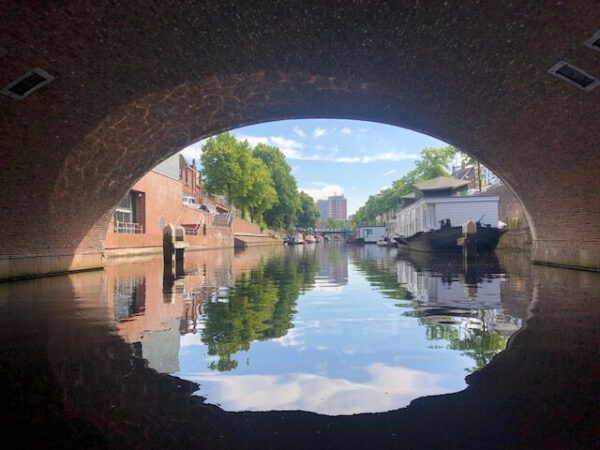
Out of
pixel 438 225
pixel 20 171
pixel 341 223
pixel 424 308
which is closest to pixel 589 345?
pixel 424 308

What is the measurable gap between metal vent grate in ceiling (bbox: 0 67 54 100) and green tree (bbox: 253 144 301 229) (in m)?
62.5

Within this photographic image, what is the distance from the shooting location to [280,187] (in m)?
76.5

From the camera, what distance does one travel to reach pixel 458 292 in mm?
9508

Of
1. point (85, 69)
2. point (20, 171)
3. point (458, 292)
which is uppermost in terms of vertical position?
point (85, 69)

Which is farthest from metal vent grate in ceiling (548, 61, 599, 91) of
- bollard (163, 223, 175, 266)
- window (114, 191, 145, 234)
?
window (114, 191, 145, 234)

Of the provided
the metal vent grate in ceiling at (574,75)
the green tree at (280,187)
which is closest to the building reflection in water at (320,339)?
the metal vent grate in ceiling at (574,75)

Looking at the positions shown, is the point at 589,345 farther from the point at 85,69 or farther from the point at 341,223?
the point at 341,223

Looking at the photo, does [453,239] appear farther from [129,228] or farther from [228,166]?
[228,166]

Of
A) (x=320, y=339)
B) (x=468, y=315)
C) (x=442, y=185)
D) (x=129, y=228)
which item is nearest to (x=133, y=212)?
(x=129, y=228)

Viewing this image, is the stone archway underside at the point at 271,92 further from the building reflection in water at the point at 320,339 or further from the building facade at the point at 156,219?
the building facade at the point at 156,219

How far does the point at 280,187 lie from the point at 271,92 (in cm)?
6208

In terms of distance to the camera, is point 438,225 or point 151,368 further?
point 438,225

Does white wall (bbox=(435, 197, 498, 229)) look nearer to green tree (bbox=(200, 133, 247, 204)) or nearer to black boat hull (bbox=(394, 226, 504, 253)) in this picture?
black boat hull (bbox=(394, 226, 504, 253))

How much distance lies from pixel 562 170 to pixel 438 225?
18606 mm
